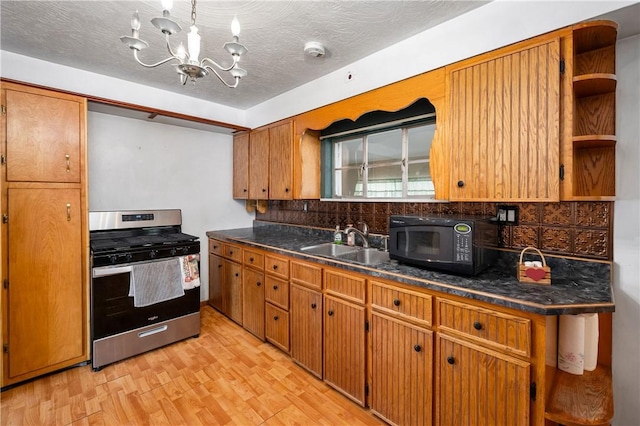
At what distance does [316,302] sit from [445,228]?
3.60 ft

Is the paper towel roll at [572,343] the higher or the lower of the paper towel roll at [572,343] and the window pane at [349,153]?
the lower

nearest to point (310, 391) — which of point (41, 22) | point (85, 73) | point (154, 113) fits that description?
point (154, 113)

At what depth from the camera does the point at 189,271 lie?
9.12 feet

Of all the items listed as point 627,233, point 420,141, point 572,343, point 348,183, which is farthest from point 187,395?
point 627,233

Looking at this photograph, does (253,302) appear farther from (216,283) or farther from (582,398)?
(582,398)

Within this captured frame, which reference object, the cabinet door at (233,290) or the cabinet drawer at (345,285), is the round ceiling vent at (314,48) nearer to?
the cabinet drawer at (345,285)

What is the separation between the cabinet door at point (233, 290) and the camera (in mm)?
3070

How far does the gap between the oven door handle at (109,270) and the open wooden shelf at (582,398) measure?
2.92 metres

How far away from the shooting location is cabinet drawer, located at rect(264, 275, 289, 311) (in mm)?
2469

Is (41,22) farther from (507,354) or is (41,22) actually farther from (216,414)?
(507,354)

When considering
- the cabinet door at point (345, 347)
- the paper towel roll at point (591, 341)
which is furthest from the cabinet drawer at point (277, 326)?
the paper towel roll at point (591, 341)

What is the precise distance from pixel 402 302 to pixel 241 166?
9.21 feet

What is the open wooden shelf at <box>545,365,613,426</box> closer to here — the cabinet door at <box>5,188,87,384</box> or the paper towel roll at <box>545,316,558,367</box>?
the paper towel roll at <box>545,316,558,367</box>

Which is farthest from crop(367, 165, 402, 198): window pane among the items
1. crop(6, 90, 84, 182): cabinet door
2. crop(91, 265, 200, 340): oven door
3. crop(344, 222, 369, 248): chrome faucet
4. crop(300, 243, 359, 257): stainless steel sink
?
crop(6, 90, 84, 182): cabinet door
